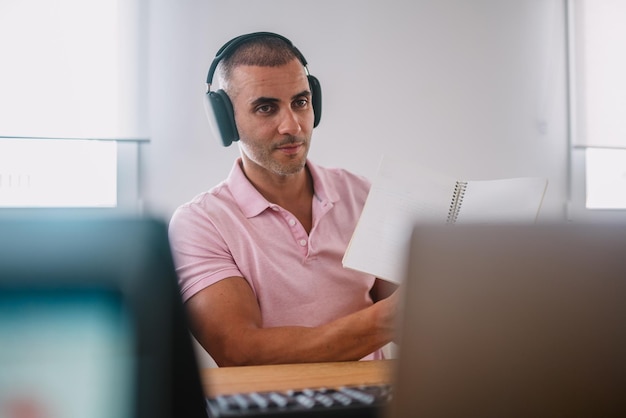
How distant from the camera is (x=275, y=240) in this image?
1.50m

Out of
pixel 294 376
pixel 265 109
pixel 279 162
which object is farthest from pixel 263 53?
pixel 294 376

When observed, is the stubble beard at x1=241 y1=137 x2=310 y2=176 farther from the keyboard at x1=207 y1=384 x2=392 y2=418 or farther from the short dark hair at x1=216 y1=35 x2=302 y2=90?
the keyboard at x1=207 y1=384 x2=392 y2=418

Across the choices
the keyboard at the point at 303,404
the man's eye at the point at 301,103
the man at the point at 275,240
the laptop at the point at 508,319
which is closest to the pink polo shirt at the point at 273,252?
the man at the point at 275,240

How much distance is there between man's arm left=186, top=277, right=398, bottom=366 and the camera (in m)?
1.18

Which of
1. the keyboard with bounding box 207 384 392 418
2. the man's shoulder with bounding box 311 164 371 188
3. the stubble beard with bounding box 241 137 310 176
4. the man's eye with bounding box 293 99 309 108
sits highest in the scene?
the man's eye with bounding box 293 99 309 108

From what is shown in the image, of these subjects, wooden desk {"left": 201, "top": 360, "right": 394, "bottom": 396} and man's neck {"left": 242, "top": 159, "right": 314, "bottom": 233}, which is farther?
man's neck {"left": 242, "top": 159, "right": 314, "bottom": 233}

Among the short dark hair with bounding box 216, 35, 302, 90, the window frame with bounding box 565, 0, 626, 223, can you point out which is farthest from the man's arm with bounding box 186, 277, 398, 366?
the window frame with bounding box 565, 0, 626, 223

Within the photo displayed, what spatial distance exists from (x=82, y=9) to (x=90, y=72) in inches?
10.2

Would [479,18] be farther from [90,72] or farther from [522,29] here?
[90,72]

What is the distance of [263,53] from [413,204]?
0.64m

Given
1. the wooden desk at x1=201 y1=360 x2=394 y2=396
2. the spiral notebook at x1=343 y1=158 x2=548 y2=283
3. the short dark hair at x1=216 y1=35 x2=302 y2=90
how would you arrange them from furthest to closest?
the short dark hair at x1=216 y1=35 x2=302 y2=90 < the spiral notebook at x1=343 y1=158 x2=548 y2=283 < the wooden desk at x1=201 y1=360 x2=394 y2=396

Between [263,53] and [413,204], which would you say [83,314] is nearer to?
[413,204]

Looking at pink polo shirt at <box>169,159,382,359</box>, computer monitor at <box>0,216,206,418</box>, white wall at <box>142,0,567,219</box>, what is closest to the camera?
computer monitor at <box>0,216,206,418</box>

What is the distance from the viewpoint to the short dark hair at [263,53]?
1602 millimetres
